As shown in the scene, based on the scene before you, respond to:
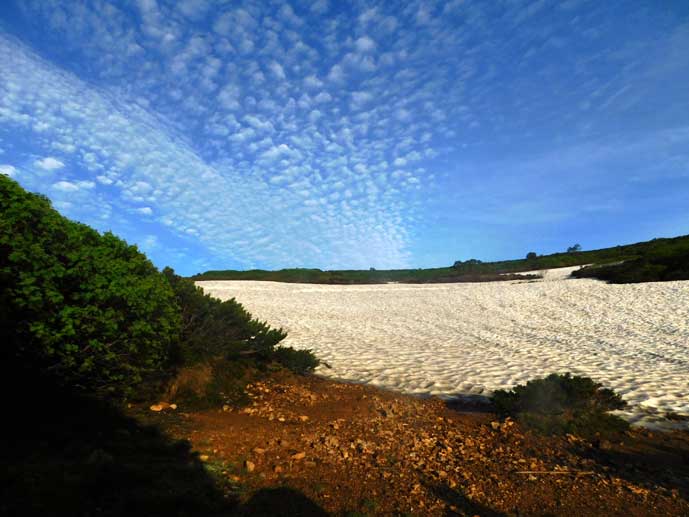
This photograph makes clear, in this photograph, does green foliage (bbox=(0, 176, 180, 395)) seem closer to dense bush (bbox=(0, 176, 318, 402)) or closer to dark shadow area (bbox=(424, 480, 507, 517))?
dense bush (bbox=(0, 176, 318, 402))

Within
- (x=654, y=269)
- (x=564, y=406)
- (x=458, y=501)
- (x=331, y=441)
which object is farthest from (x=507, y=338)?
(x=654, y=269)

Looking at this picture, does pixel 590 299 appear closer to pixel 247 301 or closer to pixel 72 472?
pixel 247 301

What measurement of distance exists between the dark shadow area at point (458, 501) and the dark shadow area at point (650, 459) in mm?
1749

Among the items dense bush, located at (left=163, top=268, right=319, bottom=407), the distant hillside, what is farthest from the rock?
the distant hillside

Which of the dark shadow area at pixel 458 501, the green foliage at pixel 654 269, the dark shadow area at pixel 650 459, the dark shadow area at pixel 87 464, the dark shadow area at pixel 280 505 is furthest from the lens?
the green foliage at pixel 654 269

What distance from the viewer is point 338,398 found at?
7.07 m

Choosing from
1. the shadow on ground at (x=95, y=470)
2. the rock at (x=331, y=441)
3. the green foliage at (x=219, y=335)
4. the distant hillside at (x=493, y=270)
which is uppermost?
the distant hillside at (x=493, y=270)

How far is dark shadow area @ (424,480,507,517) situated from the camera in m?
3.51

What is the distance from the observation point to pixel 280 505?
341 cm

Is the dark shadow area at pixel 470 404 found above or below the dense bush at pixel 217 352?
below

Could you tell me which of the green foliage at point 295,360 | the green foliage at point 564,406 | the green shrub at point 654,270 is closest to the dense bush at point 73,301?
the green foliage at point 295,360

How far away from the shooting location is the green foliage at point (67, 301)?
4102 millimetres

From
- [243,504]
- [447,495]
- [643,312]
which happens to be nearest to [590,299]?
[643,312]

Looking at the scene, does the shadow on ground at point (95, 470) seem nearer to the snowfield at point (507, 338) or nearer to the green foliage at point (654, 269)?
the snowfield at point (507, 338)
